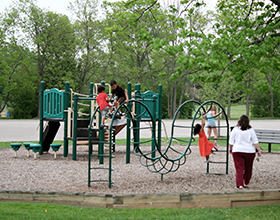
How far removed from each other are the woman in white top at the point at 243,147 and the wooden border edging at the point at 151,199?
0.63 meters

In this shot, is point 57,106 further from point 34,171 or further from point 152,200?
point 152,200

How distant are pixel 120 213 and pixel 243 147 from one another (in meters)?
2.73

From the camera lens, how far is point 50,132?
1221 cm

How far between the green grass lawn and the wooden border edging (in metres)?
0.20

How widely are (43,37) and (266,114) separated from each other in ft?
93.6

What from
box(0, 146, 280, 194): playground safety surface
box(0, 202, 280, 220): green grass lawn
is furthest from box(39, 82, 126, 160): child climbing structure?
box(0, 202, 280, 220): green grass lawn

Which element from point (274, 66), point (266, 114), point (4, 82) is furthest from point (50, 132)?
point (266, 114)

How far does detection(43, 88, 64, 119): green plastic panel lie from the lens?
11.2 m

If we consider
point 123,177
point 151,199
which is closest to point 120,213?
point 151,199

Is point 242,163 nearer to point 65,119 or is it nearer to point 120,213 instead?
point 120,213

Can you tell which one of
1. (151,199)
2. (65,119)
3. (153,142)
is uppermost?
(65,119)

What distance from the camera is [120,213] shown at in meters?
5.31

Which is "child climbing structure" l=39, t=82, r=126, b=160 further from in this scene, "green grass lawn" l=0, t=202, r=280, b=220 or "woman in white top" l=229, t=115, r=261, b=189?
"green grass lawn" l=0, t=202, r=280, b=220

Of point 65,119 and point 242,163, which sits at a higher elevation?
point 65,119
